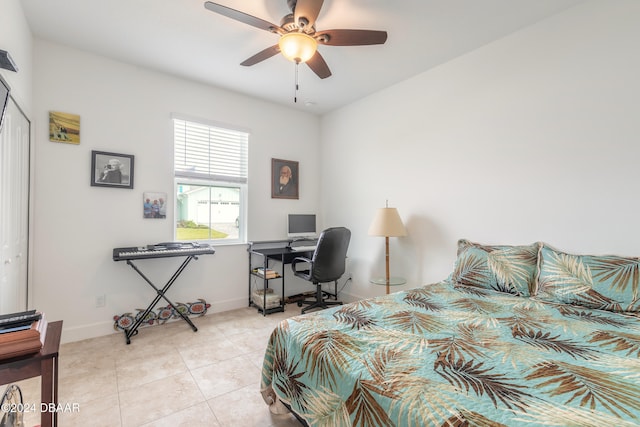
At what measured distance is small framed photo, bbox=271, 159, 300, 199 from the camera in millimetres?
4043

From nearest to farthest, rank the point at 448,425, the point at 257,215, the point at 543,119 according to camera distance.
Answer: the point at 448,425
the point at 543,119
the point at 257,215

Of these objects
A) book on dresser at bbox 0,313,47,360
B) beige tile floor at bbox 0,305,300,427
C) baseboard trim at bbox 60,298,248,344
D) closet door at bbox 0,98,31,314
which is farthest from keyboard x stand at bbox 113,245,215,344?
book on dresser at bbox 0,313,47,360

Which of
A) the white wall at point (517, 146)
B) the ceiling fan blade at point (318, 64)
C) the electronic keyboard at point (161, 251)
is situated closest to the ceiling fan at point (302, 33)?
the ceiling fan blade at point (318, 64)

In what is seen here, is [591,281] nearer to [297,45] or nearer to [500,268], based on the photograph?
[500,268]

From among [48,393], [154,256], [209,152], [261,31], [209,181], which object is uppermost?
[261,31]

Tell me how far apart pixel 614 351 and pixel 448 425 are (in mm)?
998

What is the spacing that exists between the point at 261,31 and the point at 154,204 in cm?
206

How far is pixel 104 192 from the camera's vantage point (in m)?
2.88

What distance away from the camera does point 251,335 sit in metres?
2.92

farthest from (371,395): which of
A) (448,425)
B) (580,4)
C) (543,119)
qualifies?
(580,4)

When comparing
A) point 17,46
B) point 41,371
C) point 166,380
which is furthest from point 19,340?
point 17,46

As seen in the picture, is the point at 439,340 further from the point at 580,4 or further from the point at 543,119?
the point at 580,4

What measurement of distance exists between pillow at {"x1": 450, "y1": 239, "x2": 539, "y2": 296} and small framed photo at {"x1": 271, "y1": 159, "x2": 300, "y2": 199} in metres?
2.47

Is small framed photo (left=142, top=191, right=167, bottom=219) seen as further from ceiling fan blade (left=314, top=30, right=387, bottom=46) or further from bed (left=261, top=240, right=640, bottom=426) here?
ceiling fan blade (left=314, top=30, right=387, bottom=46)
